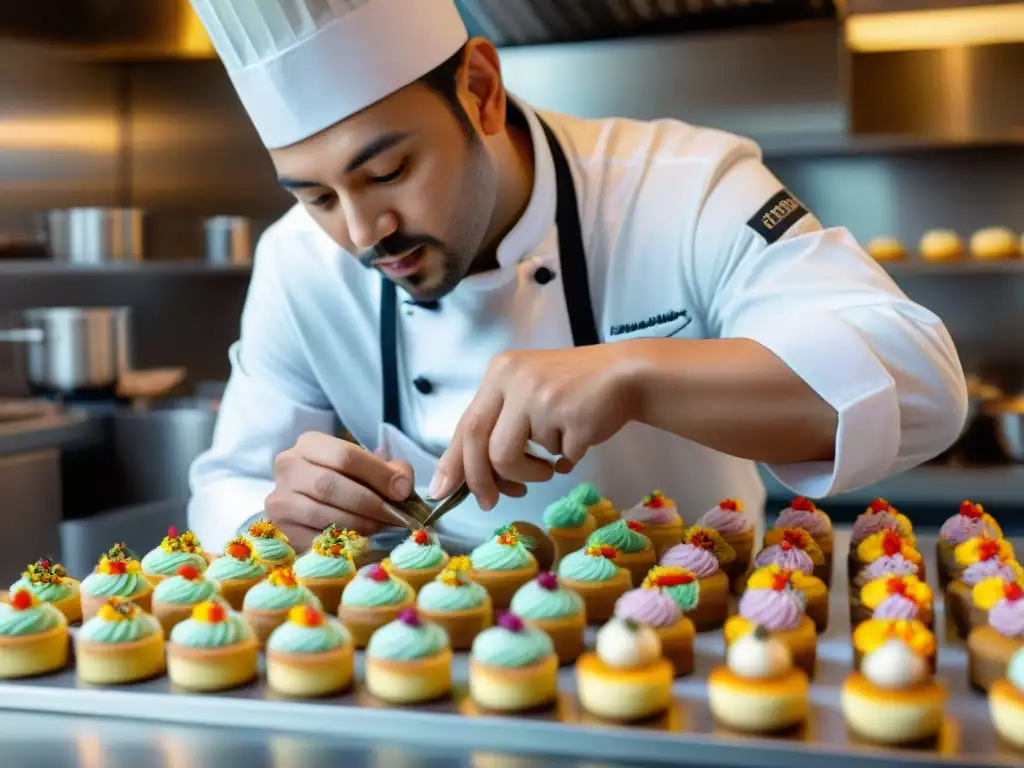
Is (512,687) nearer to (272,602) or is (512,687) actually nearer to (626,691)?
(626,691)

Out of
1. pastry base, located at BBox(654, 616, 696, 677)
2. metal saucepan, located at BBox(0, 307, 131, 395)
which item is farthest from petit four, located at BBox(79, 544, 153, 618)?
metal saucepan, located at BBox(0, 307, 131, 395)

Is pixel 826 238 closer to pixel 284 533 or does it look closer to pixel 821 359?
pixel 821 359

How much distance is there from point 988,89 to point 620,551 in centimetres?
315

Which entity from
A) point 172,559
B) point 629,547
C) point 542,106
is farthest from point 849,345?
point 542,106

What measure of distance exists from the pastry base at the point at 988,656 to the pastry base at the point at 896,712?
0.35ft

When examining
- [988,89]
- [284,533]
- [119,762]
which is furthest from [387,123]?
[988,89]

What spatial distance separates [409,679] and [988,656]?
0.58 metres

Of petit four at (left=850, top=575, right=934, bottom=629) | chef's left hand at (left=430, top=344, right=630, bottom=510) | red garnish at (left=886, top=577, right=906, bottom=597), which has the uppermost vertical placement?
chef's left hand at (left=430, top=344, right=630, bottom=510)

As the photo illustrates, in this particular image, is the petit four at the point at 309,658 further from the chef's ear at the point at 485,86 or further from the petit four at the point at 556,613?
the chef's ear at the point at 485,86

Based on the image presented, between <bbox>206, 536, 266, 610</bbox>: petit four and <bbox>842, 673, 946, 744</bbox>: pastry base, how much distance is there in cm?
78

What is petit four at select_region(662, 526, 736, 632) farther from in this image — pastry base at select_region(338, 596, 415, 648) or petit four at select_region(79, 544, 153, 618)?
petit four at select_region(79, 544, 153, 618)

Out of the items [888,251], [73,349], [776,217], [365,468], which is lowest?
[365,468]

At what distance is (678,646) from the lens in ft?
4.05

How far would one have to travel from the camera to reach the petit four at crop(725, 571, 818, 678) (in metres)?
1.23
